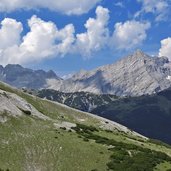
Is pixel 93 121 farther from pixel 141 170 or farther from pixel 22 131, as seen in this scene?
pixel 141 170

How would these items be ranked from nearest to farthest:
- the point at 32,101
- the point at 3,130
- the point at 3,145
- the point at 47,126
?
1. the point at 3,145
2. the point at 3,130
3. the point at 47,126
4. the point at 32,101

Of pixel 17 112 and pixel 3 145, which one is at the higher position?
pixel 17 112

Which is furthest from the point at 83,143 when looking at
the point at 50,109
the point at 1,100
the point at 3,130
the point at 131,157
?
the point at 50,109

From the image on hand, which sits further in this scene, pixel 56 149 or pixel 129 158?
pixel 56 149

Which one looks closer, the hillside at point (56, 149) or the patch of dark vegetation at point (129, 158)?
the hillside at point (56, 149)

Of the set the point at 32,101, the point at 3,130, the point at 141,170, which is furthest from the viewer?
the point at 32,101

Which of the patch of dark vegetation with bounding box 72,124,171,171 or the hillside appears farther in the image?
the patch of dark vegetation with bounding box 72,124,171,171

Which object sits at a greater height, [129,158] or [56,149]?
[129,158]

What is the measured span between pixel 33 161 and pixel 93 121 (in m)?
58.7

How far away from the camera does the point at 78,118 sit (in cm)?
12638

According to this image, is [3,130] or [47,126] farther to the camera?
[47,126]

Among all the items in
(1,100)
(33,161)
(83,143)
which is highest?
(1,100)

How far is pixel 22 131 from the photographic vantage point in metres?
79.8

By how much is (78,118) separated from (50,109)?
9.26 metres
